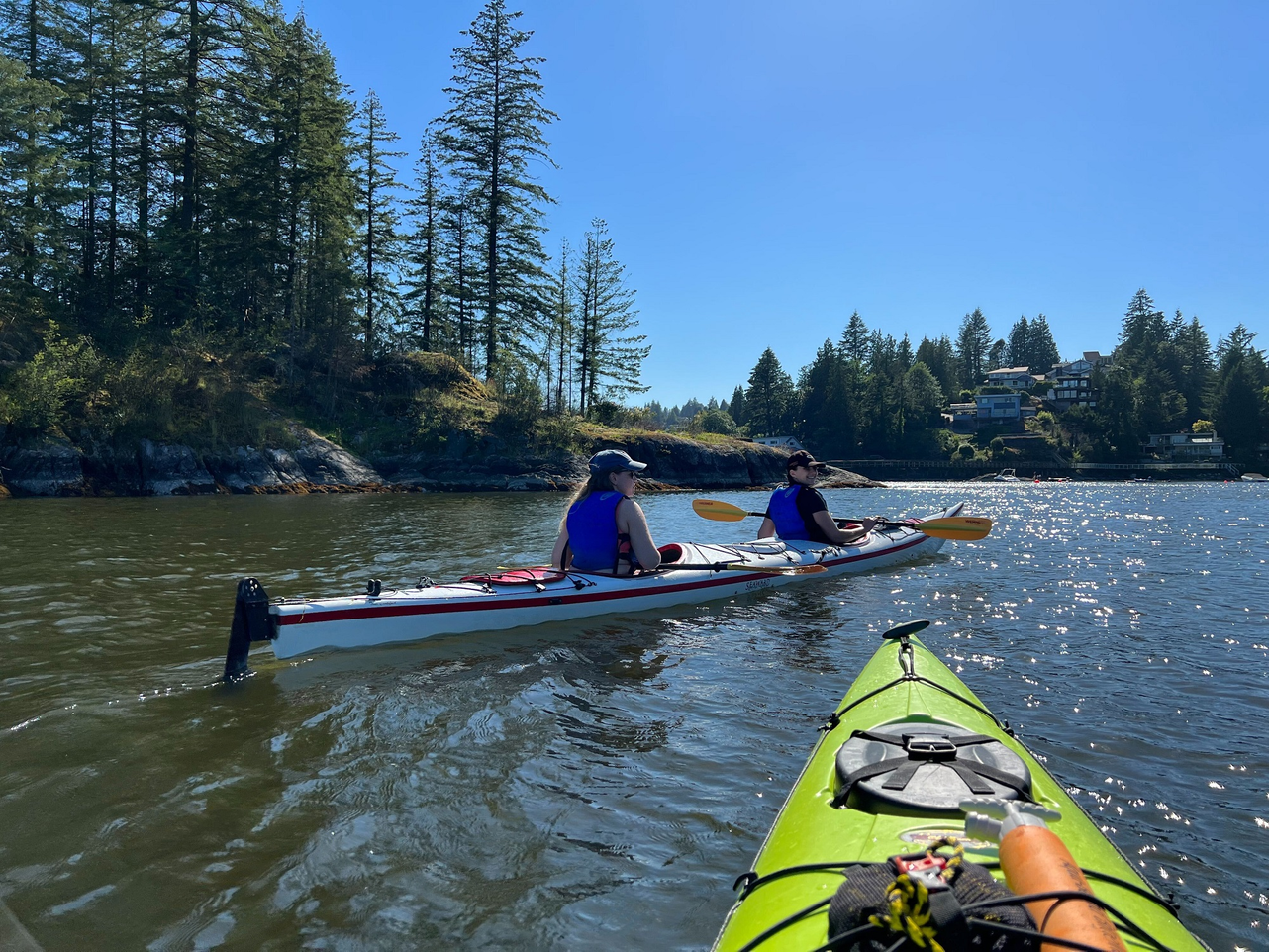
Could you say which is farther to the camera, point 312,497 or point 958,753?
point 312,497

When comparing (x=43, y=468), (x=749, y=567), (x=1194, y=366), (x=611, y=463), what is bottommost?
(x=749, y=567)

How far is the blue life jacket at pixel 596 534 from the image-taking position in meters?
7.00

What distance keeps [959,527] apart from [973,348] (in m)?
110

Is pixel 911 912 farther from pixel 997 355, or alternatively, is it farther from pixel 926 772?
pixel 997 355

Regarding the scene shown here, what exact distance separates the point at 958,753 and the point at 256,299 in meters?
32.2

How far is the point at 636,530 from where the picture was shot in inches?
281

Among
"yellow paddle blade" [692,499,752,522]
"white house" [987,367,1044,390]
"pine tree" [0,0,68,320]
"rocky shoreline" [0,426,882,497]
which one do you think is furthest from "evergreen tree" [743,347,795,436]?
"yellow paddle blade" [692,499,752,522]

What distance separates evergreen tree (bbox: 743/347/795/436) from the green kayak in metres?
86.9

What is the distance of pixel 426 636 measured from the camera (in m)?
6.04

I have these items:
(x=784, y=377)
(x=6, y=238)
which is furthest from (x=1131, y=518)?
(x=784, y=377)

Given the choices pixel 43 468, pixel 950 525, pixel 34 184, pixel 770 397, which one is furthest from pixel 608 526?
pixel 770 397

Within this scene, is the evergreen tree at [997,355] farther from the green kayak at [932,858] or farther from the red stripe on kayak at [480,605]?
the green kayak at [932,858]

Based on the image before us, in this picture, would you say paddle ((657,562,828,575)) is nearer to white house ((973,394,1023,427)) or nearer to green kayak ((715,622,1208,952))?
green kayak ((715,622,1208,952))

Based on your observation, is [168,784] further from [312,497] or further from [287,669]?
[312,497]
